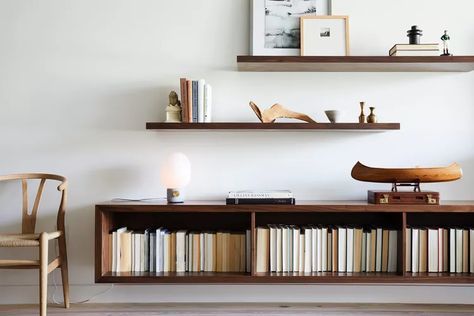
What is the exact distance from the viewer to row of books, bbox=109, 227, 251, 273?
88.3 inches

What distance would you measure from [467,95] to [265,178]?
4.14 ft

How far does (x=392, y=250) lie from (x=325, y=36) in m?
1.22

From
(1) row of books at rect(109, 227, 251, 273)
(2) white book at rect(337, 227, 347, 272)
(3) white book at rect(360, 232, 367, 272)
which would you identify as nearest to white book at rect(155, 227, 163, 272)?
(1) row of books at rect(109, 227, 251, 273)

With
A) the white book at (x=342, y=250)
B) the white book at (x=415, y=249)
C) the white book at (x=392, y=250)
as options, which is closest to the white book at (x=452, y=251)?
the white book at (x=415, y=249)

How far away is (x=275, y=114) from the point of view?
7.79ft

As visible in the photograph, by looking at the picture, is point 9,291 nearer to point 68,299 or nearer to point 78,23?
point 68,299

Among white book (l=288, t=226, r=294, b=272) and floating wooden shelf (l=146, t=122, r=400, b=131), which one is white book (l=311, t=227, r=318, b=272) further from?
floating wooden shelf (l=146, t=122, r=400, b=131)

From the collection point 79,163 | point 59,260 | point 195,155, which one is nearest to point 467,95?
point 195,155

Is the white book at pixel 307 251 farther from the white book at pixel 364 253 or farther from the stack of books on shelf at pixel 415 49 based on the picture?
the stack of books on shelf at pixel 415 49

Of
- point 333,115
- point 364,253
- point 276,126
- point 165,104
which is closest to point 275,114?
point 276,126

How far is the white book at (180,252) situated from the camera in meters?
2.24

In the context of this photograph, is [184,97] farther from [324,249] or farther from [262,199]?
[324,249]

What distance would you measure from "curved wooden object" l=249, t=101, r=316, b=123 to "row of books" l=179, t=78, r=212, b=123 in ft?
0.88

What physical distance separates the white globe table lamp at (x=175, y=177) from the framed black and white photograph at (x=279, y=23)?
29.9 inches
